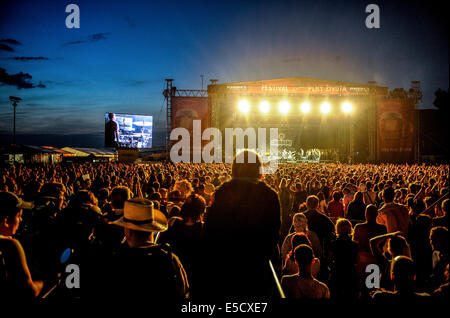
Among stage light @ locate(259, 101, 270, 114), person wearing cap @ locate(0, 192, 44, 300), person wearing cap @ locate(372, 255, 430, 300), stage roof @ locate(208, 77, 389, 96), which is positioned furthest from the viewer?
stage light @ locate(259, 101, 270, 114)

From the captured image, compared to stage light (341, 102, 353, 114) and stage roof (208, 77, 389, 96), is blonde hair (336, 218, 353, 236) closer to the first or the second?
stage roof (208, 77, 389, 96)

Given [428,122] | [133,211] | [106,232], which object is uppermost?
[428,122]

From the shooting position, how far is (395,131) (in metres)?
27.3

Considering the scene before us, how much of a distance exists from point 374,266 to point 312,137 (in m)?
32.3

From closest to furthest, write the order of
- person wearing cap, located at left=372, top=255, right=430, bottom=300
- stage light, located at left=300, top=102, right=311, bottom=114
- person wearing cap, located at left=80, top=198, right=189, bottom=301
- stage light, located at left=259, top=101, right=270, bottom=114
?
person wearing cap, located at left=80, top=198, right=189, bottom=301, person wearing cap, located at left=372, top=255, right=430, bottom=300, stage light, located at left=259, top=101, right=270, bottom=114, stage light, located at left=300, top=102, right=311, bottom=114

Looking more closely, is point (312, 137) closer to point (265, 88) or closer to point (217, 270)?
point (265, 88)

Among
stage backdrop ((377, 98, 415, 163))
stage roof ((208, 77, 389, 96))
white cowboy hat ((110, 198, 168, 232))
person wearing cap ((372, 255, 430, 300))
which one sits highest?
stage roof ((208, 77, 389, 96))

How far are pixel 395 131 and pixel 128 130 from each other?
92.4ft

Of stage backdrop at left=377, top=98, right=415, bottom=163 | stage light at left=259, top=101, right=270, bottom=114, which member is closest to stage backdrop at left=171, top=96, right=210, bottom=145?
stage light at left=259, top=101, right=270, bottom=114

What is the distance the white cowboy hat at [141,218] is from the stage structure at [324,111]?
22774 millimetres

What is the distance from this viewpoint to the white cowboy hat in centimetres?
201
